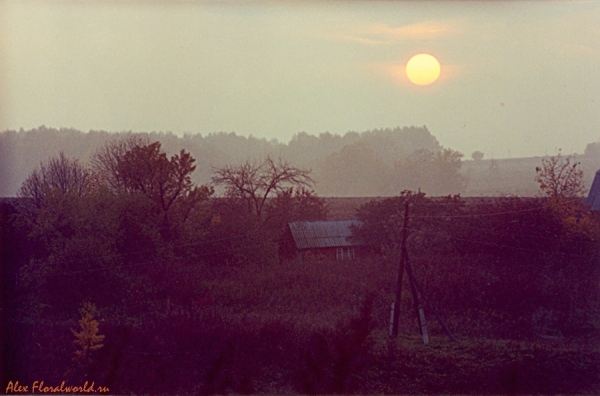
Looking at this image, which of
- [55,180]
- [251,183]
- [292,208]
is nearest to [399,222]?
[292,208]

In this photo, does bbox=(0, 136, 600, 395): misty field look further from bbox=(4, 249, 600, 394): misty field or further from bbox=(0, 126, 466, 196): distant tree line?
bbox=(0, 126, 466, 196): distant tree line

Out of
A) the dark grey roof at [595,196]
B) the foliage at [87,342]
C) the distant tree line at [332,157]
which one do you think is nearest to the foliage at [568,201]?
the dark grey roof at [595,196]

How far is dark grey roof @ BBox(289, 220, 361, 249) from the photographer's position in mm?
30953

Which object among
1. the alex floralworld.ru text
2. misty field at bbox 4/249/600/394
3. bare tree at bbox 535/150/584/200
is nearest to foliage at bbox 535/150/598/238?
bare tree at bbox 535/150/584/200

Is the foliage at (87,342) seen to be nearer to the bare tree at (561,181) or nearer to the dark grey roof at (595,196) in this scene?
the bare tree at (561,181)

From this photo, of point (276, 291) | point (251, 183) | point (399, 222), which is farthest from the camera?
point (251, 183)

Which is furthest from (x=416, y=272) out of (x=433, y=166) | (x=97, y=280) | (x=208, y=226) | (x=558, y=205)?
(x=433, y=166)

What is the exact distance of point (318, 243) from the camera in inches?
1220

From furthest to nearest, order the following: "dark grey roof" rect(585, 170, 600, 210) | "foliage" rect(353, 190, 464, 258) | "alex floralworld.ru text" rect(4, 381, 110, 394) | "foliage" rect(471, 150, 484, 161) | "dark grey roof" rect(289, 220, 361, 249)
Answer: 1. "foliage" rect(471, 150, 484, 161)
2. "dark grey roof" rect(585, 170, 600, 210)
3. "dark grey roof" rect(289, 220, 361, 249)
4. "foliage" rect(353, 190, 464, 258)
5. "alex floralworld.ru text" rect(4, 381, 110, 394)

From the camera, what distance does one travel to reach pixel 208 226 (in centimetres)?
2941

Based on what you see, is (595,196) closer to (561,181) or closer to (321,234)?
(561,181)

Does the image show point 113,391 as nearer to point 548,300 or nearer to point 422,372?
point 422,372

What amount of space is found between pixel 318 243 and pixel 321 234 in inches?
30.3

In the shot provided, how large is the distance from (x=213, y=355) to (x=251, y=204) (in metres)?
19.3
